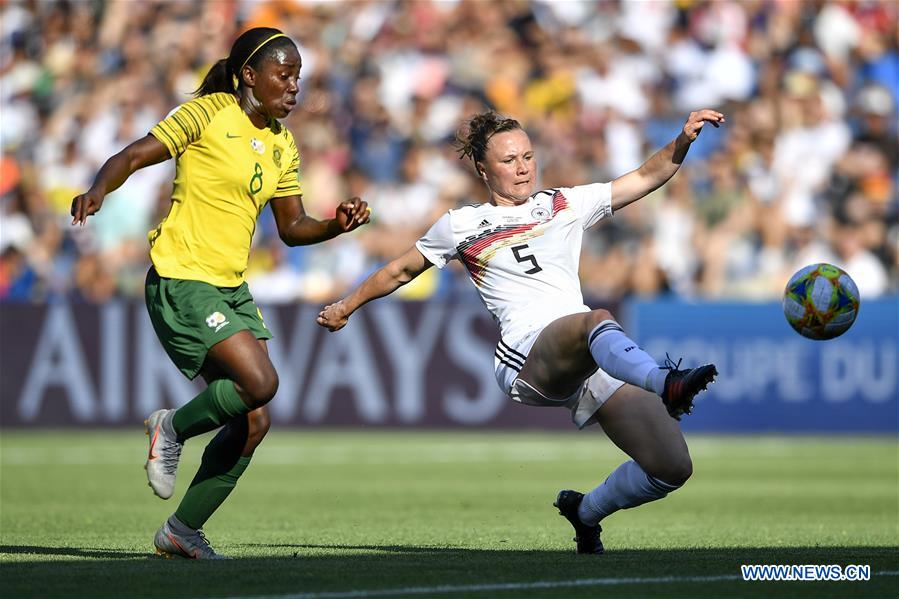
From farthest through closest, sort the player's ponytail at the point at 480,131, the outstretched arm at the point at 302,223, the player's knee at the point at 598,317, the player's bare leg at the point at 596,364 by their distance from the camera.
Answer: the player's ponytail at the point at 480,131, the outstretched arm at the point at 302,223, the player's knee at the point at 598,317, the player's bare leg at the point at 596,364

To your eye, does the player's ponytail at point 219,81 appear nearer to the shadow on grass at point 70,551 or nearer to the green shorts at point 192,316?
the green shorts at point 192,316

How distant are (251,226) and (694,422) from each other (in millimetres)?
11492

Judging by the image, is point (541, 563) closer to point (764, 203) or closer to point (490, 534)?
point (490, 534)

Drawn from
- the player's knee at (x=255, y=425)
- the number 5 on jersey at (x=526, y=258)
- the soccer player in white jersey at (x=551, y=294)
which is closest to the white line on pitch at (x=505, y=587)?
the soccer player in white jersey at (x=551, y=294)

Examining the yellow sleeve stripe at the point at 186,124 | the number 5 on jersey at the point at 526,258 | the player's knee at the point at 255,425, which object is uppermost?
the yellow sleeve stripe at the point at 186,124

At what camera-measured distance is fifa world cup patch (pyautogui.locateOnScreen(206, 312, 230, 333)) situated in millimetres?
7684

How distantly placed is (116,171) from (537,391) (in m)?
2.32

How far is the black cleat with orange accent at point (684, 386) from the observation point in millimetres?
6648

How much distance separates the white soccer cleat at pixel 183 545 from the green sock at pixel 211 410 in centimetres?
52

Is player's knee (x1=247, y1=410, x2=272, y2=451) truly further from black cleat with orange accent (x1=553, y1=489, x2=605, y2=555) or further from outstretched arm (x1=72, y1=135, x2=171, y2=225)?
black cleat with orange accent (x1=553, y1=489, x2=605, y2=555)

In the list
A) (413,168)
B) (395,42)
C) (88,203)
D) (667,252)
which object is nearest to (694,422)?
(667,252)

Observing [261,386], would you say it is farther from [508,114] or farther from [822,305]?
[508,114]

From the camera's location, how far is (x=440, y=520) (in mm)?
10352

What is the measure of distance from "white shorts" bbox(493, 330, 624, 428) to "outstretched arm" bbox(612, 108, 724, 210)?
3.17 feet
